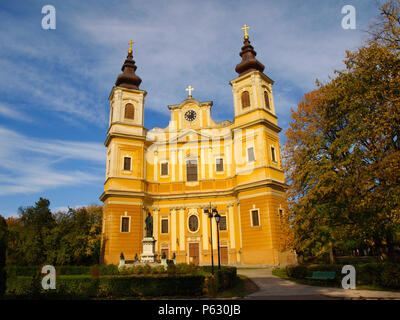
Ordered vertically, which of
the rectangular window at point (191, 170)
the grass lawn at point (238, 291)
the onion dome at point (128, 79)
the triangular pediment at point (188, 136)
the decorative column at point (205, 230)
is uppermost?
the onion dome at point (128, 79)

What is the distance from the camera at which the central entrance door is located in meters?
32.9

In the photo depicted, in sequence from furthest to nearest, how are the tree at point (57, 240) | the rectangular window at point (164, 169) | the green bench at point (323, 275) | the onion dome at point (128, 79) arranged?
the onion dome at point (128, 79) → the rectangular window at point (164, 169) → the tree at point (57, 240) → the green bench at point (323, 275)

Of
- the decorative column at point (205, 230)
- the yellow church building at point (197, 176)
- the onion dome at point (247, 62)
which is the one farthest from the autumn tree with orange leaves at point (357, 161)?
the onion dome at point (247, 62)

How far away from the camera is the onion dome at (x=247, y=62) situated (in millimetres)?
35844

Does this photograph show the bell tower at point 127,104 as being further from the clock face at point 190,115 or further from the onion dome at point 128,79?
the clock face at point 190,115

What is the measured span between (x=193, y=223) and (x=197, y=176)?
539cm

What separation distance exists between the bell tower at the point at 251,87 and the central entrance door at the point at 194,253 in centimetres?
1494

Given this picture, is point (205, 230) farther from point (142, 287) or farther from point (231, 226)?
point (142, 287)

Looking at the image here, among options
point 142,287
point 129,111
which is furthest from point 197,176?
point 142,287

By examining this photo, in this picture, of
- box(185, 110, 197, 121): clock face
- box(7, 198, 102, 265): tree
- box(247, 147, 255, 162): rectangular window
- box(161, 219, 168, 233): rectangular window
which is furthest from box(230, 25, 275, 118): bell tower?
box(7, 198, 102, 265): tree

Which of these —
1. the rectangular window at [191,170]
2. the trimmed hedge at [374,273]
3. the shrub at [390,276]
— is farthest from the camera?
the rectangular window at [191,170]

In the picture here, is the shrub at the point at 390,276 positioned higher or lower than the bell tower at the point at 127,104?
lower

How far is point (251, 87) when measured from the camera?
34406 mm
